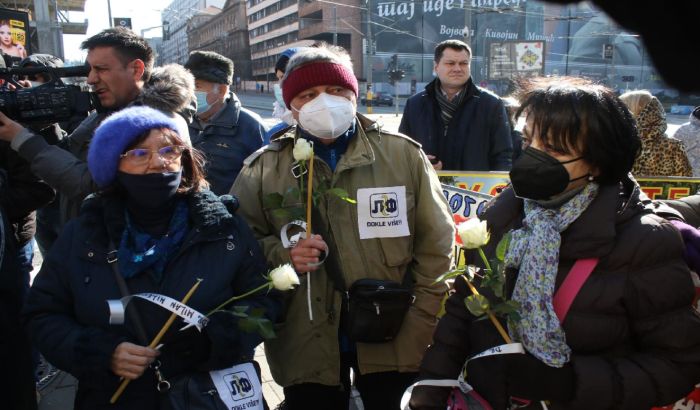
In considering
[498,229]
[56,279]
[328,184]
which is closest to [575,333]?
[498,229]

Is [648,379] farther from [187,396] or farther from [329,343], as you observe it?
[187,396]

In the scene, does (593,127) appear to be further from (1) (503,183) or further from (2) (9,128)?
(2) (9,128)

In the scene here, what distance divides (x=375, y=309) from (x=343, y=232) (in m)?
0.35

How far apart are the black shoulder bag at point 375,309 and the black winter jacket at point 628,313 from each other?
1.73 ft

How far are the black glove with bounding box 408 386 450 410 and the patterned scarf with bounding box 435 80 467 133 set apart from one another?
9.34 ft

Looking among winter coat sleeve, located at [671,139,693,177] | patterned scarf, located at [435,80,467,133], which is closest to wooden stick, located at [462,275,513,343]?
patterned scarf, located at [435,80,467,133]

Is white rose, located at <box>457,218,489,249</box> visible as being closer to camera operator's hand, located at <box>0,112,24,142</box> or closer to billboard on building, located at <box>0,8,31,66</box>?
camera operator's hand, located at <box>0,112,24,142</box>

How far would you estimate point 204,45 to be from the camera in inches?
4328

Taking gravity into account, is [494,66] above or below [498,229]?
above

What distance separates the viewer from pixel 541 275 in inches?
66.2

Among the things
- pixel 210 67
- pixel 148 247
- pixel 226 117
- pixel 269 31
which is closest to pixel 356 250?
pixel 148 247

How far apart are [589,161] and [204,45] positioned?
382 ft

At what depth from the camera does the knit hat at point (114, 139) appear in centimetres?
203

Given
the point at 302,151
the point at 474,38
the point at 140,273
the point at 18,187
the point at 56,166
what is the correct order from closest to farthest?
the point at 140,273 → the point at 302,151 → the point at 56,166 → the point at 18,187 → the point at 474,38
